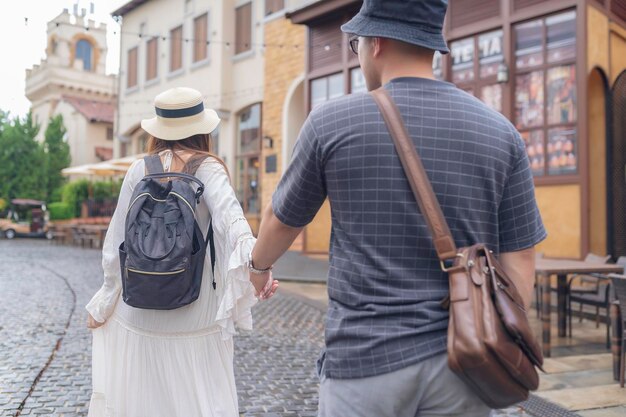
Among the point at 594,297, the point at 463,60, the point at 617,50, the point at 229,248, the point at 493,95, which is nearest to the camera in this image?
the point at 229,248

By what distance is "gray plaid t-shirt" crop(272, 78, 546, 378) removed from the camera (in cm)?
145

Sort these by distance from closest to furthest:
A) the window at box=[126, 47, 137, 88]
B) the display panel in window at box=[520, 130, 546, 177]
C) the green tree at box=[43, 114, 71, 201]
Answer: the display panel in window at box=[520, 130, 546, 177] → the window at box=[126, 47, 137, 88] → the green tree at box=[43, 114, 71, 201]

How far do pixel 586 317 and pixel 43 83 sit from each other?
41.0m

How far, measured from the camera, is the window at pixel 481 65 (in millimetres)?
10586

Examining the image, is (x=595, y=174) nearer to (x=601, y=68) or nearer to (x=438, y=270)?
(x=601, y=68)

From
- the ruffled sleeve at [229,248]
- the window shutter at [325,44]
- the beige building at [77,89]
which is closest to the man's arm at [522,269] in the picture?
the ruffled sleeve at [229,248]

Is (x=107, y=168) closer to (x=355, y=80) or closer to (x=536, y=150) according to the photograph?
(x=355, y=80)

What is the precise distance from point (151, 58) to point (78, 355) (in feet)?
68.8

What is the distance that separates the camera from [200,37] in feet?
70.7

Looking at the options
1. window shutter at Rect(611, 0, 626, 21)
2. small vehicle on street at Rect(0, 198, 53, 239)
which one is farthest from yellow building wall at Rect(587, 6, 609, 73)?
small vehicle on street at Rect(0, 198, 53, 239)

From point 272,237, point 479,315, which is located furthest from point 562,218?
point 479,315

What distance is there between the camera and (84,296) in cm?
920

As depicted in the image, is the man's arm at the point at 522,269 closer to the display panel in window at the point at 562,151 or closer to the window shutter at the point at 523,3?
the display panel in window at the point at 562,151

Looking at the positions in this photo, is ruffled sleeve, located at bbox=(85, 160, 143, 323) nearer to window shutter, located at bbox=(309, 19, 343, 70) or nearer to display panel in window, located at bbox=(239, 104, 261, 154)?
window shutter, located at bbox=(309, 19, 343, 70)
